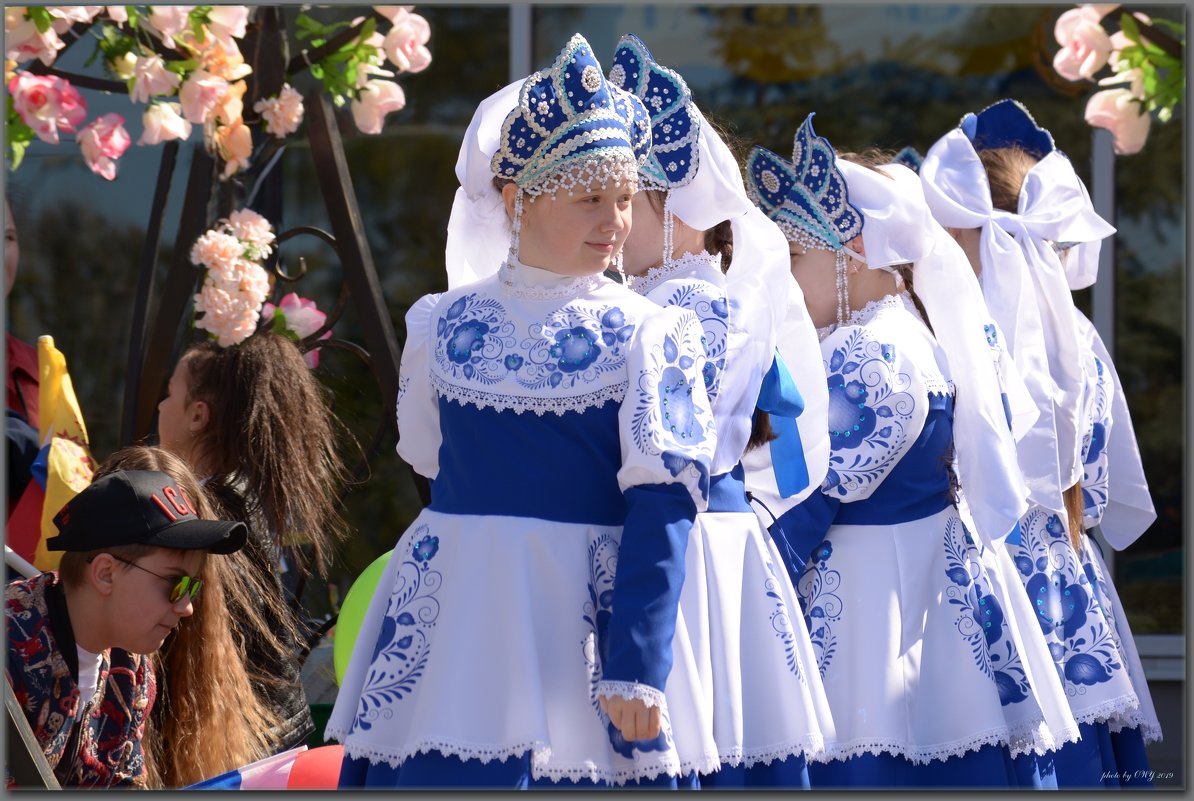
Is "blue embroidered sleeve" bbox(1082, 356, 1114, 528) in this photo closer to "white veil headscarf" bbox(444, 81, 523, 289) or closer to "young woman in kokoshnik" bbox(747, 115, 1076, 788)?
"young woman in kokoshnik" bbox(747, 115, 1076, 788)

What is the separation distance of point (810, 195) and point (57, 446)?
1954 mm

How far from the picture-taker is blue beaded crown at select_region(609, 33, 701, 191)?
9.09 feet

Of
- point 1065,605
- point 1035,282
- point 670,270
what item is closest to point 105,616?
point 670,270

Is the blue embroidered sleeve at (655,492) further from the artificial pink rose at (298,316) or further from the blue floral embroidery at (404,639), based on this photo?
the artificial pink rose at (298,316)

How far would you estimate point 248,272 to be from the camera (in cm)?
400

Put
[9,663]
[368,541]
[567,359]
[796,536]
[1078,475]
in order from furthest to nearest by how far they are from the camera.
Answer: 1. [368,541]
2. [1078,475]
3. [796,536]
4. [9,663]
5. [567,359]

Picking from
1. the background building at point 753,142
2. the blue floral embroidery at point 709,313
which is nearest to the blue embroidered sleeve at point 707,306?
the blue floral embroidery at point 709,313

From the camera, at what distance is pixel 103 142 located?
369cm

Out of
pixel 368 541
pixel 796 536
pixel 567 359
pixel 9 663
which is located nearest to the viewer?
A: pixel 567 359

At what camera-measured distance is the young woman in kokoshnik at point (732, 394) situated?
2.48 meters

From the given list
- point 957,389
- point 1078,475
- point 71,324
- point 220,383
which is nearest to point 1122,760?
point 1078,475

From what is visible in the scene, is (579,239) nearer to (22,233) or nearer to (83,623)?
(83,623)

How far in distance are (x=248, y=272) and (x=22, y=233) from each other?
1.85 meters

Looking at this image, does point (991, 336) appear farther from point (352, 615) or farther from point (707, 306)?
point (352, 615)
